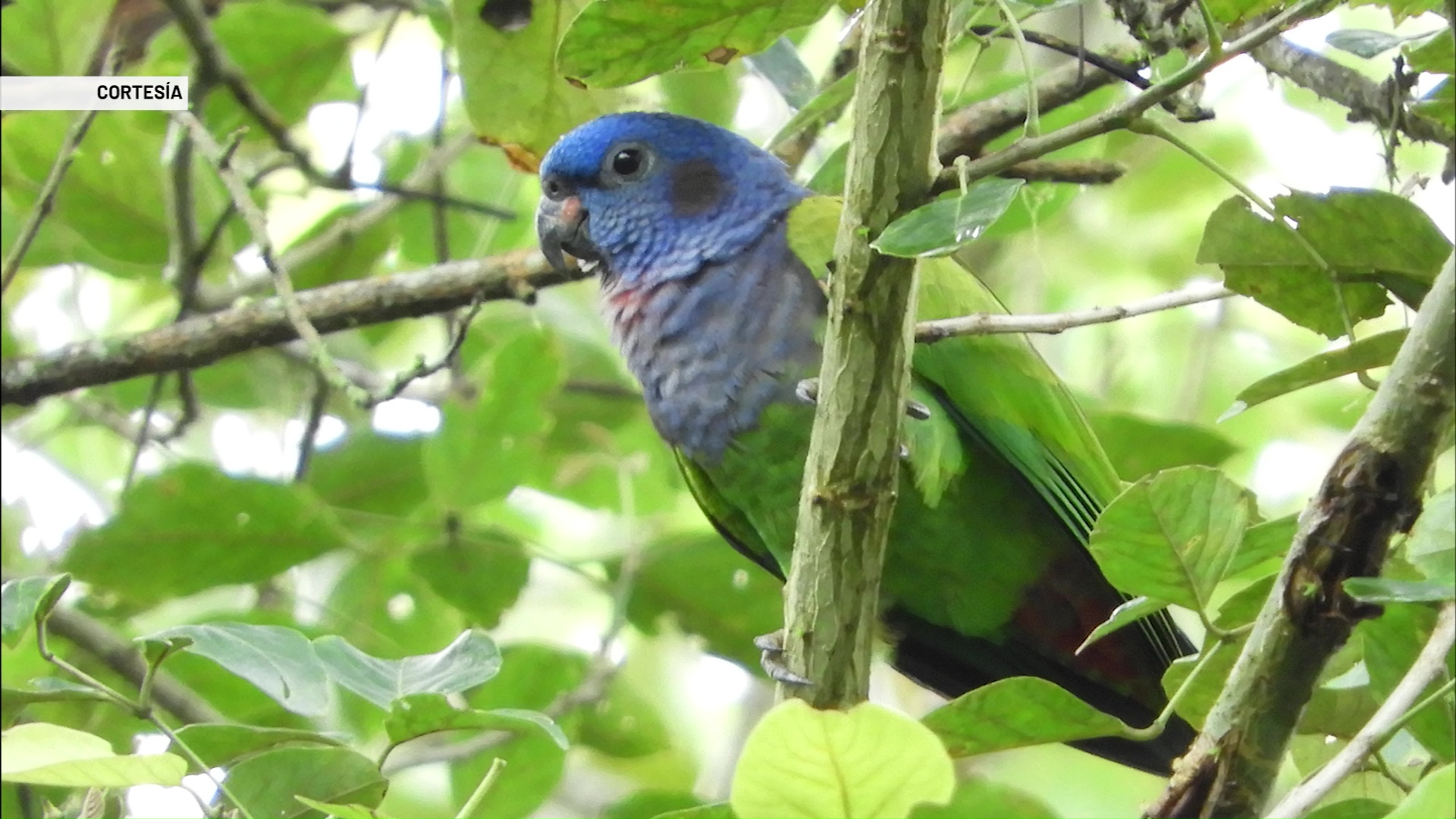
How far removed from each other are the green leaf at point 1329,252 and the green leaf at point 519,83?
117cm

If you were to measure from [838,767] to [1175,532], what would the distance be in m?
0.38

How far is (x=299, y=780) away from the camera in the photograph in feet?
4.46

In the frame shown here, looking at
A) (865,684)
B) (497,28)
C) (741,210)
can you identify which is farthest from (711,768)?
(865,684)

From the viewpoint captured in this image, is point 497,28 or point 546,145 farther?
point 546,145

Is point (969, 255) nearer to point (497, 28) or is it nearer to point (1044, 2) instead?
point (497, 28)

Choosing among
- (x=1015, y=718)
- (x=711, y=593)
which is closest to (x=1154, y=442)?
(x=711, y=593)

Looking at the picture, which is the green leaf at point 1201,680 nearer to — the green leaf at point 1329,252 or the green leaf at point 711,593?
the green leaf at point 1329,252

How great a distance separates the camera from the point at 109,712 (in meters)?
2.34

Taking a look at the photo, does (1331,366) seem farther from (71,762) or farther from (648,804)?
(71,762)

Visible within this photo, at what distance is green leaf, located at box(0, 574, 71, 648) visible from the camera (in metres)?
1.23

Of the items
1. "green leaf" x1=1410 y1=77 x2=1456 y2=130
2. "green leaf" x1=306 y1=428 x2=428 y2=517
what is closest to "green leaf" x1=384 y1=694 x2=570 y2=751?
"green leaf" x1=1410 y1=77 x2=1456 y2=130

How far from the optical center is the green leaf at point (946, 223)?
3.77 feet

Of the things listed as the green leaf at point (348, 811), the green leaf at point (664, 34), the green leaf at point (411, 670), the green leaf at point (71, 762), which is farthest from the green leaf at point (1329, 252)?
the green leaf at point (71, 762)

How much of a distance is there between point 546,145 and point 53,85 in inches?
35.9
